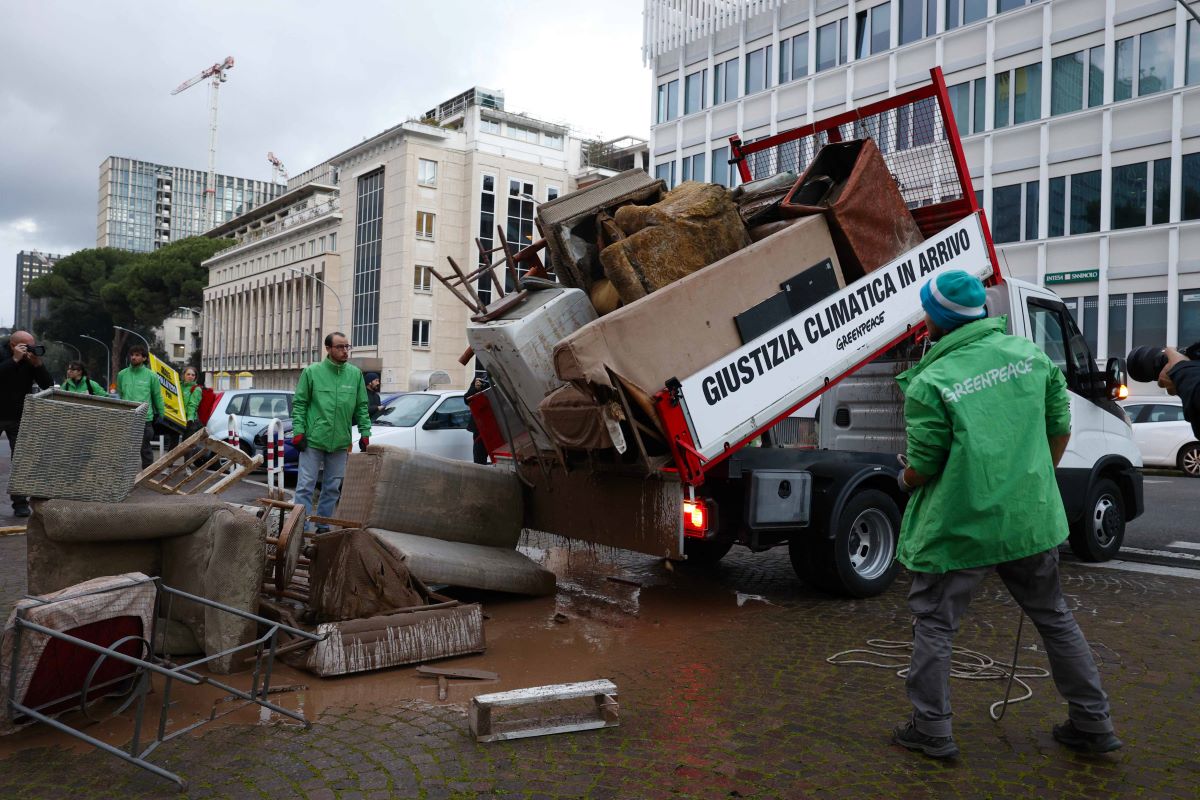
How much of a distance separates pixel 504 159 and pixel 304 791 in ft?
203

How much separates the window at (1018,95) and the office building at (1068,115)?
0.12 feet

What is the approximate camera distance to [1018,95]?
2989 cm

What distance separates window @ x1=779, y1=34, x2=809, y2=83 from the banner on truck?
3144 centimetres

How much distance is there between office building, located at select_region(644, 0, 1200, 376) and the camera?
87.3ft

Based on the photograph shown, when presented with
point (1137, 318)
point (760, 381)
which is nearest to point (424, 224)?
point (1137, 318)

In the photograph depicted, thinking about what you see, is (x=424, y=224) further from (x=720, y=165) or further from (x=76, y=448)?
(x=76, y=448)

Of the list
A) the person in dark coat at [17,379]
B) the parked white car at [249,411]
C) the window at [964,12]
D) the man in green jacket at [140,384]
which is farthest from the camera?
the window at [964,12]

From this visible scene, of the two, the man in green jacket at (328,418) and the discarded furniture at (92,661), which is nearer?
the discarded furniture at (92,661)

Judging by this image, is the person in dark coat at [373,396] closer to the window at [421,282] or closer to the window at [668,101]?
the window at [668,101]

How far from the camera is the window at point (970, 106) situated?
101 ft

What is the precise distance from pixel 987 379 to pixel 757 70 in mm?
36600

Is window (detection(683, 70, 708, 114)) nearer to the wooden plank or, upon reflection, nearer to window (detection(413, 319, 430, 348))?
window (detection(413, 319, 430, 348))

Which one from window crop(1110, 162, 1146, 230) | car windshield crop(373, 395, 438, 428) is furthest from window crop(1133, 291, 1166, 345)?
car windshield crop(373, 395, 438, 428)

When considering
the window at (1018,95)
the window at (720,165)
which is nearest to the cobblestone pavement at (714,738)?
the window at (1018,95)
